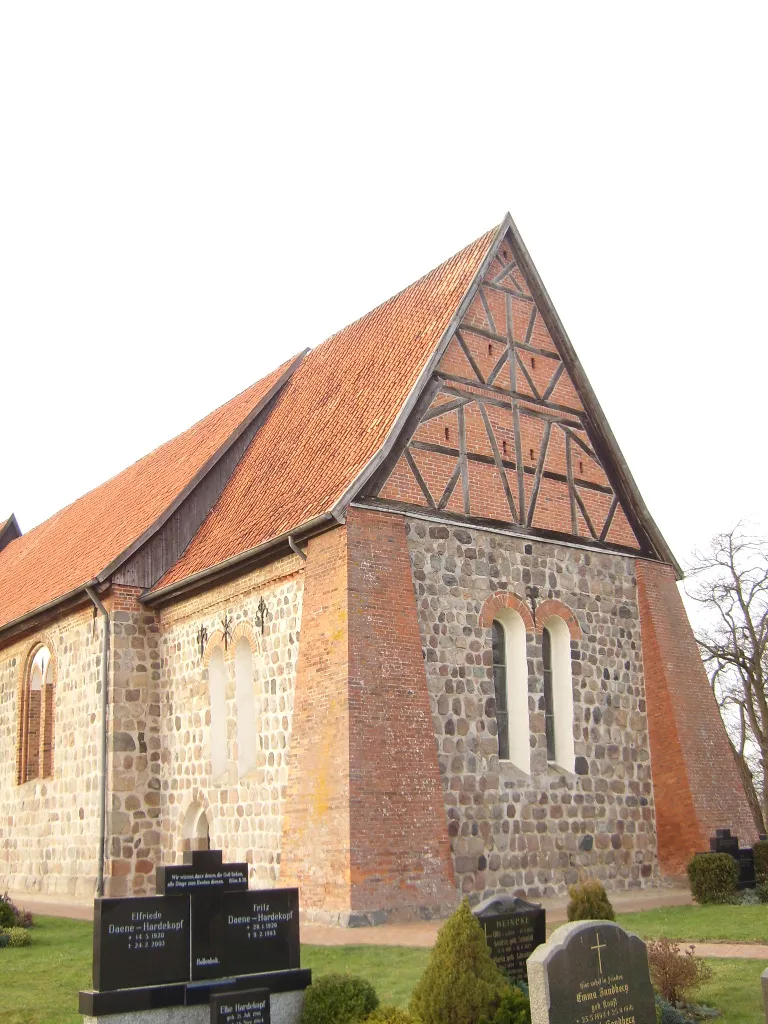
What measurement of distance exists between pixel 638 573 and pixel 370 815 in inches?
285

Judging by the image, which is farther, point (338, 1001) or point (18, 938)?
point (18, 938)

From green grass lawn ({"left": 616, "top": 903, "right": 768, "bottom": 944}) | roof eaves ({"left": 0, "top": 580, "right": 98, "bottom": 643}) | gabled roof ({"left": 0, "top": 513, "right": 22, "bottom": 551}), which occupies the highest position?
gabled roof ({"left": 0, "top": 513, "right": 22, "bottom": 551})

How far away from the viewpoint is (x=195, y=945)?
7.68m

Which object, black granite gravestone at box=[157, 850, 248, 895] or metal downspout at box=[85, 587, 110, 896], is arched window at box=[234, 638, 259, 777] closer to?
A: metal downspout at box=[85, 587, 110, 896]

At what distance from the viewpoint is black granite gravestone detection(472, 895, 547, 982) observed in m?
8.44

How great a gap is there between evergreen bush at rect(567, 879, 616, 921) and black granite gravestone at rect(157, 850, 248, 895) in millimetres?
3592

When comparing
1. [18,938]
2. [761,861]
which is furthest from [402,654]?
Answer: [761,861]

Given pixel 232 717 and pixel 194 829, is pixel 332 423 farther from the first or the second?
pixel 194 829

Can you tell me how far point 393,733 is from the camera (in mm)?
13828

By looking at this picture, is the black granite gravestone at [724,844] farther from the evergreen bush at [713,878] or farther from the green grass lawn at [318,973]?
the green grass lawn at [318,973]

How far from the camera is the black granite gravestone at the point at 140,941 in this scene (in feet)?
24.0

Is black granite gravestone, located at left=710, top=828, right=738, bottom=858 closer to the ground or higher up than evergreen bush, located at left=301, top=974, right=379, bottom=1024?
higher up

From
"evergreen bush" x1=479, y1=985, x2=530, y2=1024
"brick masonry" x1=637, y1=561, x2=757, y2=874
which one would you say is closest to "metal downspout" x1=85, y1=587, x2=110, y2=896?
"brick masonry" x1=637, y1=561, x2=757, y2=874

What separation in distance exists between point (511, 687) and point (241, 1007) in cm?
899
